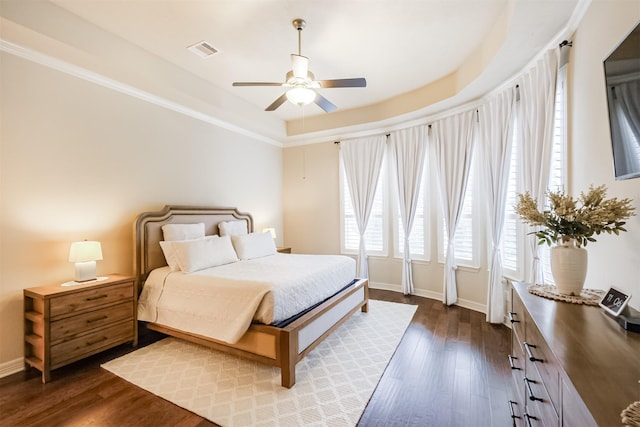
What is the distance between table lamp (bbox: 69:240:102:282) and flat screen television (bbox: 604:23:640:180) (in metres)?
4.11

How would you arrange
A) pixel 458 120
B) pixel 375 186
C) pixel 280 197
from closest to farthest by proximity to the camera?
pixel 458 120 < pixel 375 186 < pixel 280 197

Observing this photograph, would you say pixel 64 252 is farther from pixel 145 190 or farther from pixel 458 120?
pixel 458 120

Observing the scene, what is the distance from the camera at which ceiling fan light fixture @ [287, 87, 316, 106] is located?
277cm

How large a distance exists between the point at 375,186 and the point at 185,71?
3526 mm

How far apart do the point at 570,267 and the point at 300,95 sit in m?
2.52

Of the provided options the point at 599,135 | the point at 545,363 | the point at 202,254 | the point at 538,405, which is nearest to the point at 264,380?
the point at 202,254

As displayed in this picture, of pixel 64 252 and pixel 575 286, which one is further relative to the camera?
pixel 64 252

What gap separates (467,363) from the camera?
8.87 ft

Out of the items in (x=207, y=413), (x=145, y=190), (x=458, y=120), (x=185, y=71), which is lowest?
(x=207, y=413)

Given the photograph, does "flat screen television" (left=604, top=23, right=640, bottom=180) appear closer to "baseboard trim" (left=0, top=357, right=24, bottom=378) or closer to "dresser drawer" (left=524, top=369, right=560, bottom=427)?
"dresser drawer" (left=524, top=369, right=560, bottom=427)

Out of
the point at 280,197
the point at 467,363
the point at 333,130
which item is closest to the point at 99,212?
the point at 280,197

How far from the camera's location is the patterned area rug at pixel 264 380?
207 cm

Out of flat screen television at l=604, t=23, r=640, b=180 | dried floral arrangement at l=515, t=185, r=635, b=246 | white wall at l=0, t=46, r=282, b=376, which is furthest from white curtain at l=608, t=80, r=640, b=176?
white wall at l=0, t=46, r=282, b=376

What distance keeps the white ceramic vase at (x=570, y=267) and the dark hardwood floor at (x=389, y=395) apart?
1071 millimetres
